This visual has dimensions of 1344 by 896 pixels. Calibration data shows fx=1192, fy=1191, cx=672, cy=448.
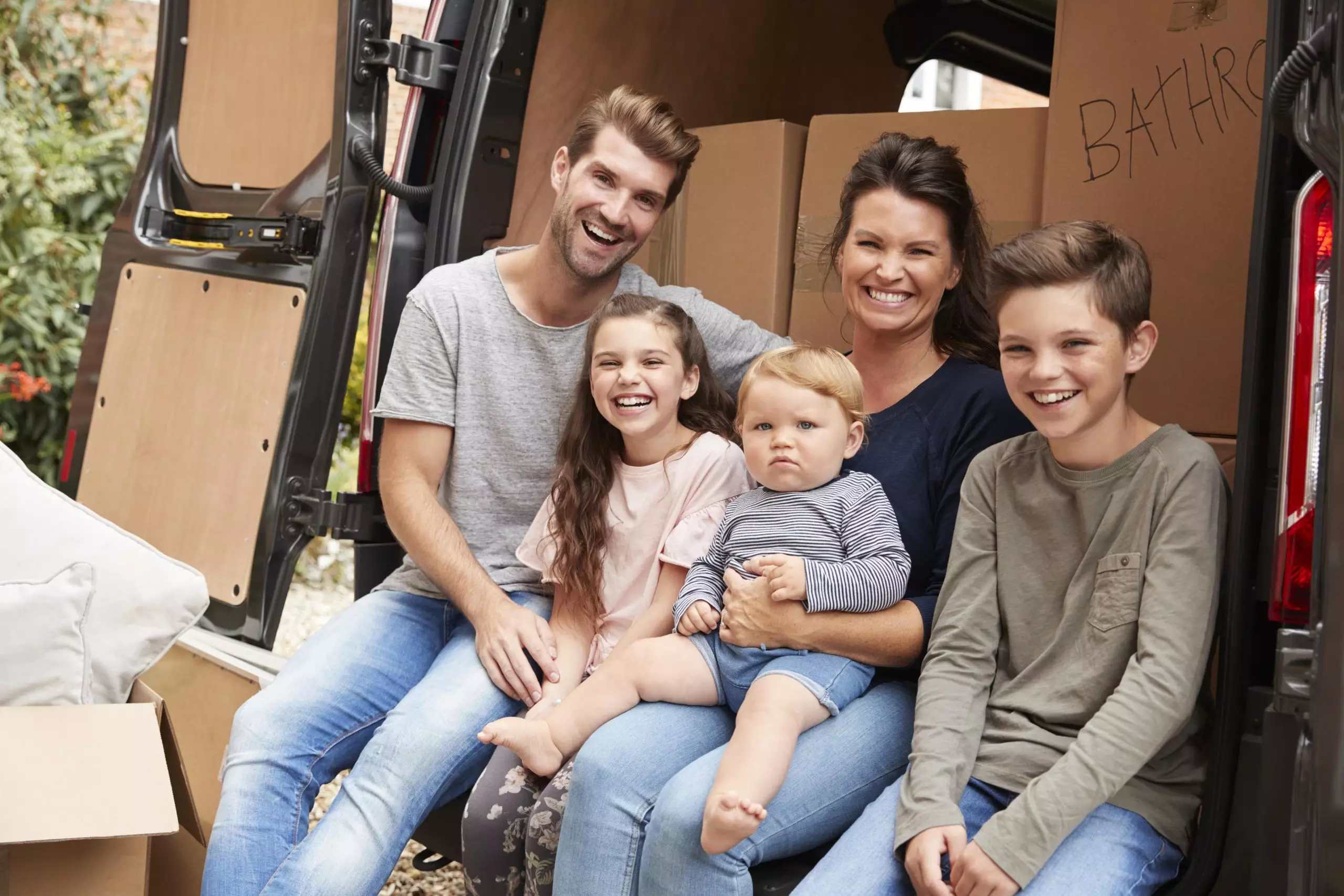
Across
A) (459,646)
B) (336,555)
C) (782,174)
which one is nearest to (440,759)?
(459,646)

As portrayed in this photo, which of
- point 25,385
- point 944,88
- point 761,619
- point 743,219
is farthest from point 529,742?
point 944,88

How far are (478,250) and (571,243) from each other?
1.15 feet

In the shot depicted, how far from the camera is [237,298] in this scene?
8.61ft

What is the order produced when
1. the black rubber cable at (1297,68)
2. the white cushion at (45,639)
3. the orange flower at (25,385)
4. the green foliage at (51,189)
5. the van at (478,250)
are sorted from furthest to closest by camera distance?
the green foliage at (51,189) → the orange flower at (25,385) → the white cushion at (45,639) → the van at (478,250) → the black rubber cable at (1297,68)

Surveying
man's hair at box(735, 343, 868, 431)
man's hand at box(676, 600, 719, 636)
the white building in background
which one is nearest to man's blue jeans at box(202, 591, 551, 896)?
man's hand at box(676, 600, 719, 636)

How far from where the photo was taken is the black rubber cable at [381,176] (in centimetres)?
246

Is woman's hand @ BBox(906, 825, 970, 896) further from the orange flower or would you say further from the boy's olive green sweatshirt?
the orange flower

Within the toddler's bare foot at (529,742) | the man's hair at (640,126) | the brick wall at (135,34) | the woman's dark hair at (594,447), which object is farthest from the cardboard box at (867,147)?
the brick wall at (135,34)

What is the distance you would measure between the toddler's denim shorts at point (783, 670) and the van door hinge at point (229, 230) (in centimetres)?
129

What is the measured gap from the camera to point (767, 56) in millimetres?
3455

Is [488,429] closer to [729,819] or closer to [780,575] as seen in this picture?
[780,575]

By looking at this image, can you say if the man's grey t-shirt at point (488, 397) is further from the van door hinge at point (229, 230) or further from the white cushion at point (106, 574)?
the white cushion at point (106, 574)

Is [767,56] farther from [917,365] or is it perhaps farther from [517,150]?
[917,365]

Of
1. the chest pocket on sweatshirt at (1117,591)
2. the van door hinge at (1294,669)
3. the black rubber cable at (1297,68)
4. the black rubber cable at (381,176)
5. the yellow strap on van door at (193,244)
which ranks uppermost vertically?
the black rubber cable at (381,176)
